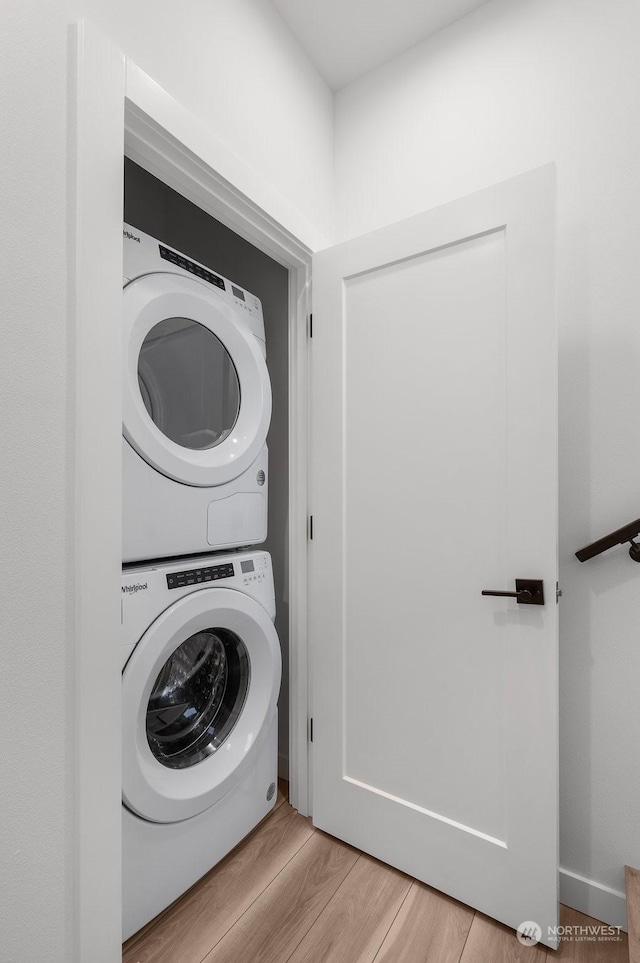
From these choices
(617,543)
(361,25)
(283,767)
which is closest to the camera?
(617,543)

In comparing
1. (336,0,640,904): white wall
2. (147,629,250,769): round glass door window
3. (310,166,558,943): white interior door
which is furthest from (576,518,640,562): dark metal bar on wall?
(147,629,250,769): round glass door window

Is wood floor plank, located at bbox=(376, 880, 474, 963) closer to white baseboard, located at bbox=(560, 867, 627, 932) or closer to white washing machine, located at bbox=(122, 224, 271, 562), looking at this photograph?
white baseboard, located at bbox=(560, 867, 627, 932)

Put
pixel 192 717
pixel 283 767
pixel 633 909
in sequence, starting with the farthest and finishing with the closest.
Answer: pixel 283 767, pixel 192 717, pixel 633 909

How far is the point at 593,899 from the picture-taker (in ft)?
4.19

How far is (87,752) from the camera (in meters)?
0.94

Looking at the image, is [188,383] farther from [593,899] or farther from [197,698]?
[593,899]

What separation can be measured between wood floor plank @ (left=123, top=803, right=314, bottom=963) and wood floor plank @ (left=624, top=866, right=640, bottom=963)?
0.90 metres

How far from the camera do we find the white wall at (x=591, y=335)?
1.25 meters

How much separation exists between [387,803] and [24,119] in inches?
73.3

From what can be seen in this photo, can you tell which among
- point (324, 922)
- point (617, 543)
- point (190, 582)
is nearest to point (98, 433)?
point (190, 582)

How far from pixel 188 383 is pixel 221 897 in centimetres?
146

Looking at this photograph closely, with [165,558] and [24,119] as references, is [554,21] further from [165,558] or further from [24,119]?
[165,558]

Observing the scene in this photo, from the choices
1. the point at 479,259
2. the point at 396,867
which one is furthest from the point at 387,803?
the point at 479,259

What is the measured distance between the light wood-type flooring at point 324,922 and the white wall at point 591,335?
0.32 m
